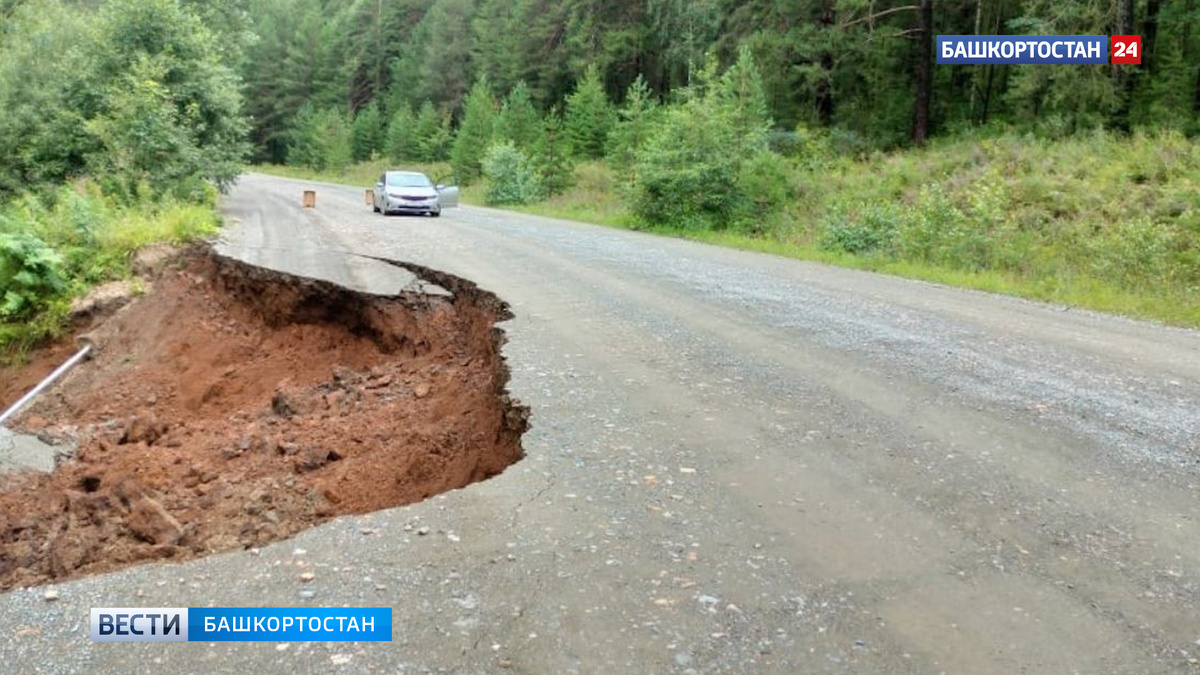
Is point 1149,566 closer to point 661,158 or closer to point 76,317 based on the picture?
point 76,317

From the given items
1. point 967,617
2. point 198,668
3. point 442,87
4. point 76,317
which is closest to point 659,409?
point 967,617

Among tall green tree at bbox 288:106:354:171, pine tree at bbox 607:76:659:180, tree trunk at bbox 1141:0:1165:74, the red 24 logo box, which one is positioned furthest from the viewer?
tall green tree at bbox 288:106:354:171

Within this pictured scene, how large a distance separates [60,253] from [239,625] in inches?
419

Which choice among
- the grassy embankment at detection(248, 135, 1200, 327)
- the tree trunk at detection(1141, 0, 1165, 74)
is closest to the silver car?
the grassy embankment at detection(248, 135, 1200, 327)

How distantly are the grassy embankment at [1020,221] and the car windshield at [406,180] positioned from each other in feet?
15.1

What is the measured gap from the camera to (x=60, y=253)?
11.8 metres

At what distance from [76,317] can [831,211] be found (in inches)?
619

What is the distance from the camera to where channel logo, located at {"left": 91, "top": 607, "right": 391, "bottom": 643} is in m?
3.19

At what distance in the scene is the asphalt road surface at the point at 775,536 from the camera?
10.3 ft

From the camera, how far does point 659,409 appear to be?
6008mm

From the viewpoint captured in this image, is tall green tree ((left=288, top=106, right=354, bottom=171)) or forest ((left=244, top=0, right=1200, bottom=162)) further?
tall green tree ((left=288, top=106, right=354, bottom=171))

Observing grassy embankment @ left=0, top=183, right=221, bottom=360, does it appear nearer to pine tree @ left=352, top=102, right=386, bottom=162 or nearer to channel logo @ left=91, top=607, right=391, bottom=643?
channel logo @ left=91, top=607, right=391, bottom=643

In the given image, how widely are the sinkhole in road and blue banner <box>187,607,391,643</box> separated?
0.97 meters

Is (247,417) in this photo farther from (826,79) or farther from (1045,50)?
(826,79)
